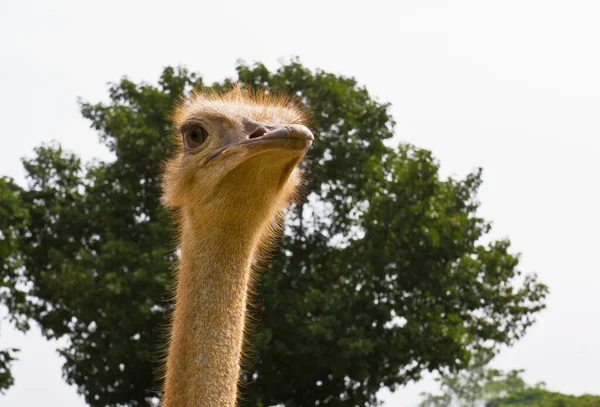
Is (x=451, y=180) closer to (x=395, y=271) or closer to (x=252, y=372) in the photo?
(x=395, y=271)

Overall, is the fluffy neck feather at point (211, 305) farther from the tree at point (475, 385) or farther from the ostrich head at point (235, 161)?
the tree at point (475, 385)

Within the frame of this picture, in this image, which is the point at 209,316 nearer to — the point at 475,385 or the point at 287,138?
the point at 287,138

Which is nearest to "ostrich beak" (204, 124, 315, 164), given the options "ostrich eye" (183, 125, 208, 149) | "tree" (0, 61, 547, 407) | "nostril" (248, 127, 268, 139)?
"nostril" (248, 127, 268, 139)

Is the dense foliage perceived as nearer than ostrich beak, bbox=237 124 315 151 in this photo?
No

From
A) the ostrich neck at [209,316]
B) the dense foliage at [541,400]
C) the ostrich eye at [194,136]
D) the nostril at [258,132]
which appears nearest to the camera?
the ostrich neck at [209,316]

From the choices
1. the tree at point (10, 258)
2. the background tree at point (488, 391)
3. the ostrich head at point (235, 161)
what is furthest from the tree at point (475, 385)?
the ostrich head at point (235, 161)

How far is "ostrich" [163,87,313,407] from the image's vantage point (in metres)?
3.08

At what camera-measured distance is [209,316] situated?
3160 millimetres

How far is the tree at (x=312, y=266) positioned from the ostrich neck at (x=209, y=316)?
1520cm

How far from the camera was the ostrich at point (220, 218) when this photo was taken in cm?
308

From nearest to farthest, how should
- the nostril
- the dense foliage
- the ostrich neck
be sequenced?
the ostrich neck
the nostril
the dense foliage

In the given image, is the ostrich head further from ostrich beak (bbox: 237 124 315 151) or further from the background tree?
the background tree

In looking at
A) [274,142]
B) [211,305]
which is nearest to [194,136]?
[274,142]

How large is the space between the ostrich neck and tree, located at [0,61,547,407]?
15196 mm
